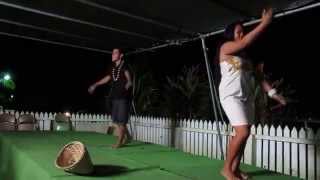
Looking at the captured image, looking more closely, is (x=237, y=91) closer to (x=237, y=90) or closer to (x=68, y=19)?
(x=237, y=90)

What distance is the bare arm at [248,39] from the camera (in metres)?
2.94

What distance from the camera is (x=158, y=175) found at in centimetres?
339

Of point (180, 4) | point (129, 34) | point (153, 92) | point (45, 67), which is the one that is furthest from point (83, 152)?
point (45, 67)

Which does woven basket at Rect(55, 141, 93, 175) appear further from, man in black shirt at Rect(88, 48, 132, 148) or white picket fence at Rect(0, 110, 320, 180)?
white picket fence at Rect(0, 110, 320, 180)

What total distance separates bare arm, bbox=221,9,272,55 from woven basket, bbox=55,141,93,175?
1482mm

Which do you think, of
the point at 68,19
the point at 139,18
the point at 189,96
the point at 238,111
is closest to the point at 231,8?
the point at 139,18

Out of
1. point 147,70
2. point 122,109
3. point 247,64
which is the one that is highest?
point 147,70

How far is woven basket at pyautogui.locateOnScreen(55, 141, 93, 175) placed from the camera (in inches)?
122

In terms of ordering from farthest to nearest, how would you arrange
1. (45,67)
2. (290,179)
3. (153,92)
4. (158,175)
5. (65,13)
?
(45,67) → (153,92) → (65,13) → (290,179) → (158,175)

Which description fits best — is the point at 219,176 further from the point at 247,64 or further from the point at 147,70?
the point at 147,70

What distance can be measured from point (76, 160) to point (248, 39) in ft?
5.73

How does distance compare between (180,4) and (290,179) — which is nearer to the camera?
(290,179)

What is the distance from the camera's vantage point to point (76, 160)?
125 inches

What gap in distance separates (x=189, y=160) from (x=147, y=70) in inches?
271
